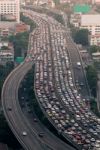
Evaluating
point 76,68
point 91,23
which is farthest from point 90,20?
point 76,68

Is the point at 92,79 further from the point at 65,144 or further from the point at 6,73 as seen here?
the point at 65,144

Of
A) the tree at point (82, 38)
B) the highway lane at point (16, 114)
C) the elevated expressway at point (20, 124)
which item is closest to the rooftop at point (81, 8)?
the tree at point (82, 38)

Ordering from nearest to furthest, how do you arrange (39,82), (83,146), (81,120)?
(83,146) < (81,120) < (39,82)

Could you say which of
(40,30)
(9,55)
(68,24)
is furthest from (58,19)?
(9,55)

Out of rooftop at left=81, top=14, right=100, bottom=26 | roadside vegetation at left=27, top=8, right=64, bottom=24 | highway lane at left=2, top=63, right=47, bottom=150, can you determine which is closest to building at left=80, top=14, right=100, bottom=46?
rooftop at left=81, top=14, right=100, bottom=26

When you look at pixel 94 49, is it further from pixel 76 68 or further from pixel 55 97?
pixel 55 97

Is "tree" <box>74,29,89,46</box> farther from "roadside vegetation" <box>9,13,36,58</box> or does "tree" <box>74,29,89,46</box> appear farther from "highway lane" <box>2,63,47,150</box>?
"highway lane" <box>2,63,47,150</box>
